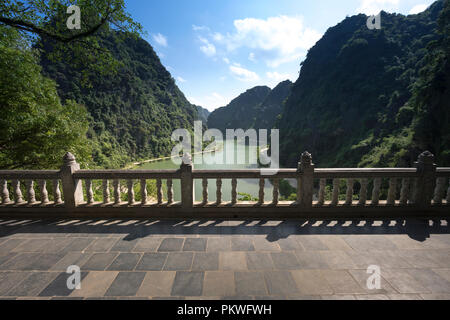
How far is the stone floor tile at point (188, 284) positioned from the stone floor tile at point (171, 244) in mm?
726

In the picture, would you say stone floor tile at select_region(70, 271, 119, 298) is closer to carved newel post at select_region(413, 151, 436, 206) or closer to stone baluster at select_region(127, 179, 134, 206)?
stone baluster at select_region(127, 179, 134, 206)

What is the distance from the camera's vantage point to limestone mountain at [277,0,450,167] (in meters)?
30.1

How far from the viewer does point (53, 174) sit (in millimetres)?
5375

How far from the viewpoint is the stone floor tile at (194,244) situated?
3959 millimetres

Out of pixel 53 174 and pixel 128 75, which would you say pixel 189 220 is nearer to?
pixel 53 174

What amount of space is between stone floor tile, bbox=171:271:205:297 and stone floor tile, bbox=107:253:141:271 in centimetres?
81

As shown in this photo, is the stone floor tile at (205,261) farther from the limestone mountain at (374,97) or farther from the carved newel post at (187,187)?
the limestone mountain at (374,97)

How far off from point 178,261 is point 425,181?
5967 mm

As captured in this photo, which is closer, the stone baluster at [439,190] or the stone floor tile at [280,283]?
the stone floor tile at [280,283]

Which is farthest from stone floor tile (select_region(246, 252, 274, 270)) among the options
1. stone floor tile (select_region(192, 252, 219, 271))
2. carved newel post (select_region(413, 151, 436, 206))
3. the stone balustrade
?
carved newel post (select_region(413, 151, 436, 206))

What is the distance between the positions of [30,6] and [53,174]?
6657 millimetres

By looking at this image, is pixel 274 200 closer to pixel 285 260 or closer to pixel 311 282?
pixel 285 260

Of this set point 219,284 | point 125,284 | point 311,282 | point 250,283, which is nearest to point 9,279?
point 125,284

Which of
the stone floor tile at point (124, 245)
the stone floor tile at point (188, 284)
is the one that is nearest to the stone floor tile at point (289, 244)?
the stone floor tile at point (188, 284)
